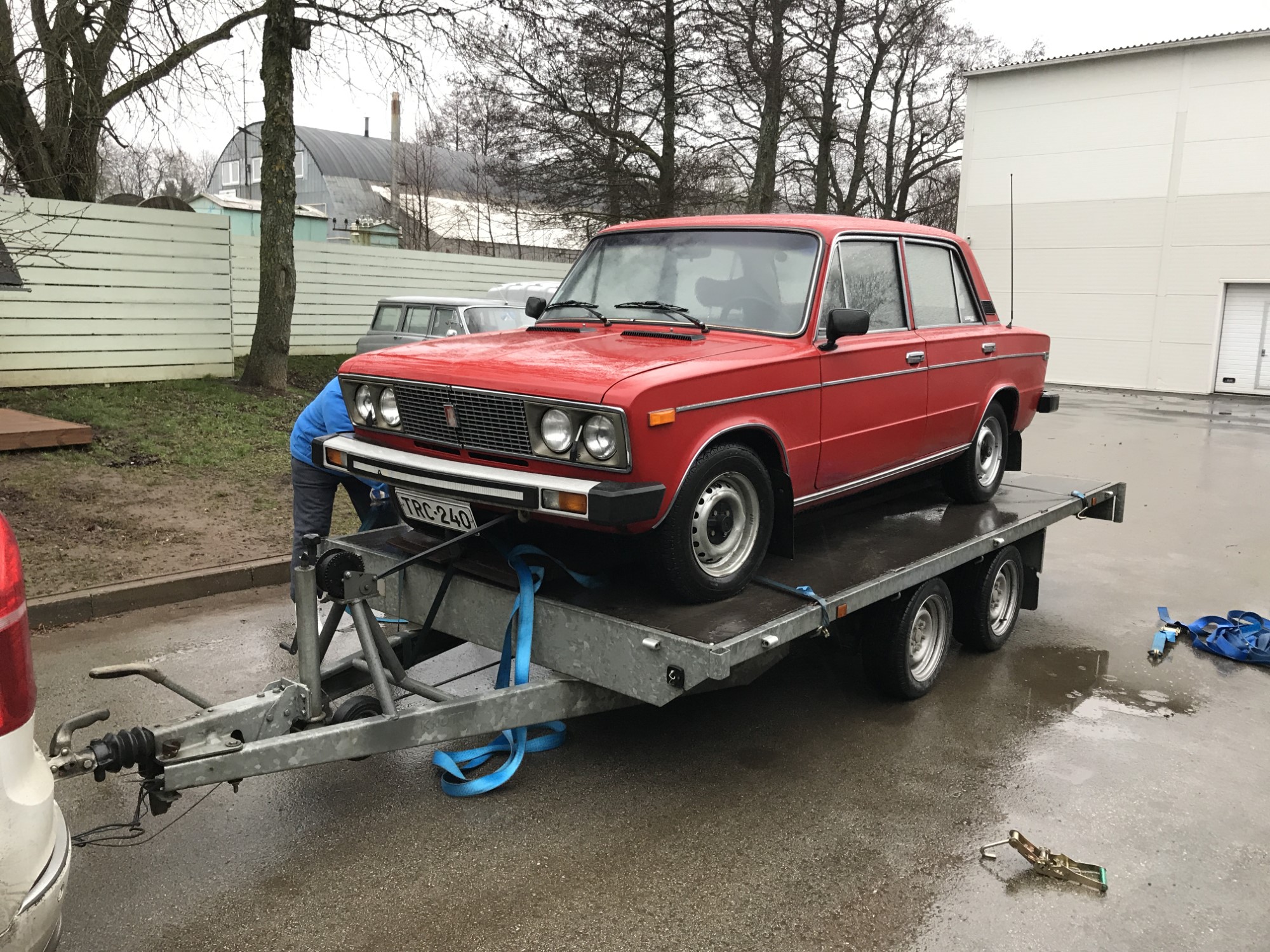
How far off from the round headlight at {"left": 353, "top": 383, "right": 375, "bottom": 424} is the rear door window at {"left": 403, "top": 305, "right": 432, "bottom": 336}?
10.4 metres

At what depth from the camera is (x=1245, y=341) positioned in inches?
1080

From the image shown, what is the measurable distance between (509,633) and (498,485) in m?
0.61

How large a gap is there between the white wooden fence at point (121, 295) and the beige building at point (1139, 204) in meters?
20.1

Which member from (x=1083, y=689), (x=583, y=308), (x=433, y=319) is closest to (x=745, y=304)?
(x=583, y=308)

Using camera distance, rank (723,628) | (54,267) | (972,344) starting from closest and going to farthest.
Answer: (723,628) → (972,344) → (54,267)

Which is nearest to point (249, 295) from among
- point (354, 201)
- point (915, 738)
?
point (915, 738)

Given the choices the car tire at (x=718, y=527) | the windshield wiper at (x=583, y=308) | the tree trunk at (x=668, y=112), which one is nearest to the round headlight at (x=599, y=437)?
the car tire at (x=718, y=527)

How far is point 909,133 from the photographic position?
38.0m

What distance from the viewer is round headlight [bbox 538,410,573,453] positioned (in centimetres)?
384

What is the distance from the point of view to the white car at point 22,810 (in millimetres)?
2150

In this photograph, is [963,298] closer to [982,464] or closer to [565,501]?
[982,464]

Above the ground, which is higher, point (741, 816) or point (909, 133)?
point (909, 133)

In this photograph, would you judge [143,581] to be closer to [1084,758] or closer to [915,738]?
[915,738]

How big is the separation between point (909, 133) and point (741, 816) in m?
38.1
